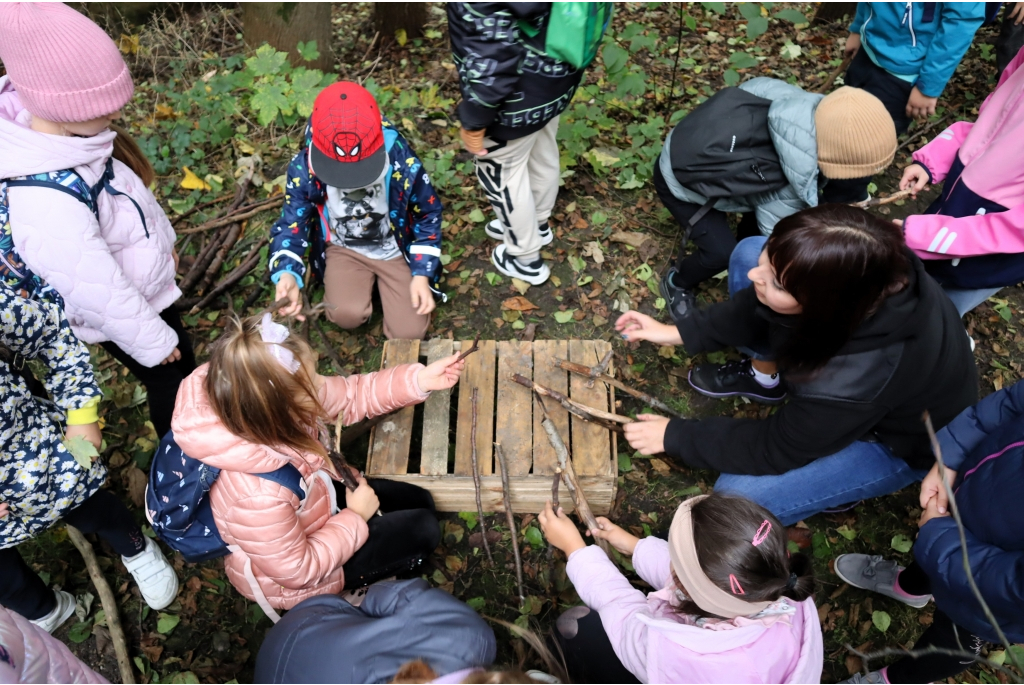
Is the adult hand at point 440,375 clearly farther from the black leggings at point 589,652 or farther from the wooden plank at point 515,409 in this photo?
the black leggings at point 589,652

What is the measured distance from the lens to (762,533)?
177cm

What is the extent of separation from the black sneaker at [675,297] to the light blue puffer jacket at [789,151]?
62 centimetres

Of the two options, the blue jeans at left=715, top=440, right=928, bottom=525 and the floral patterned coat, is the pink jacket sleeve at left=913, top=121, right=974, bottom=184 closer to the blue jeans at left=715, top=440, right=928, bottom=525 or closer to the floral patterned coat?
the blue jeans at left=715, top=440, right=928, bottom=525

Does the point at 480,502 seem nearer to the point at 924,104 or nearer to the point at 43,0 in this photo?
the point at 43,0

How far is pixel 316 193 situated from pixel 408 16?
349 cm

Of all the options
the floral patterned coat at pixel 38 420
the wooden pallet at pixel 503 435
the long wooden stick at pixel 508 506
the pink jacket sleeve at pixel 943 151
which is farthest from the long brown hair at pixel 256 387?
the pink jacket sleeve at pixel 943 151

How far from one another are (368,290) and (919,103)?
144 inches

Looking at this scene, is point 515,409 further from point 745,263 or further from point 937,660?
point 937,660

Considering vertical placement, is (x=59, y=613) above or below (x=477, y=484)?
below

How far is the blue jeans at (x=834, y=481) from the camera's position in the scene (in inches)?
106

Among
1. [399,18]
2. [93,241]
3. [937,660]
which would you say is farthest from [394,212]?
[399,18]

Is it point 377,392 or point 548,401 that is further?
point 548,401

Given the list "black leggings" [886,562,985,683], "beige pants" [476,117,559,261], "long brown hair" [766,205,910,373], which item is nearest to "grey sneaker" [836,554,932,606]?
"black leggings" [886,562,985,683]

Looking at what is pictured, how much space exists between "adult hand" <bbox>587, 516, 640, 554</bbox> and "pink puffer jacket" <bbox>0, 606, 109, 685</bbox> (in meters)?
1.96
